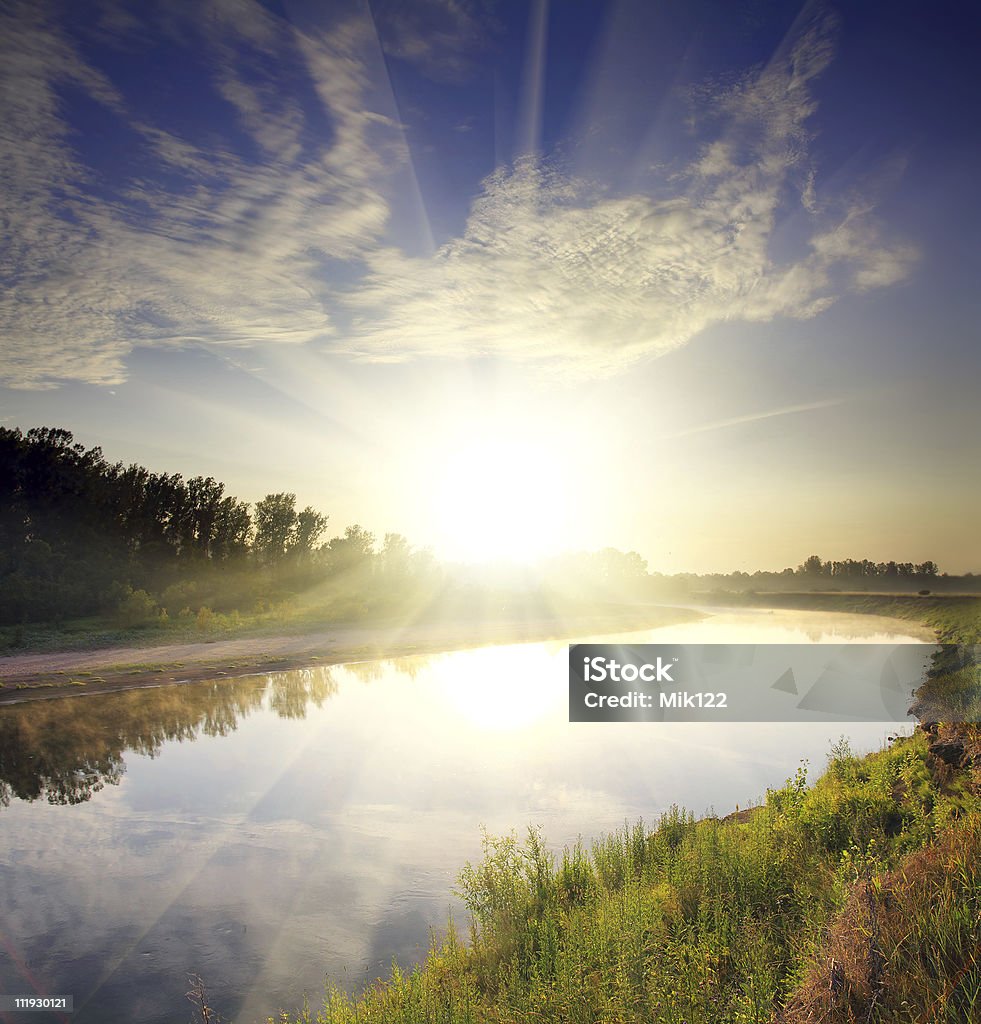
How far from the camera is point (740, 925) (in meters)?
8.73

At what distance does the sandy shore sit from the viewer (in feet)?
97.0

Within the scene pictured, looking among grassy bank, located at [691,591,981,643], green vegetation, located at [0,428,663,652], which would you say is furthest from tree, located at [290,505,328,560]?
grassy bank, located at [691,591,981,643]

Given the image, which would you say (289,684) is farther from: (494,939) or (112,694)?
(494,939)

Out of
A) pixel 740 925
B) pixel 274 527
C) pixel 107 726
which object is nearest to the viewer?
pixel 740 925

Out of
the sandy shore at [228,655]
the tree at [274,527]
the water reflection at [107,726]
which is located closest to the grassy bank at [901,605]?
the sandy shore at [228,655]

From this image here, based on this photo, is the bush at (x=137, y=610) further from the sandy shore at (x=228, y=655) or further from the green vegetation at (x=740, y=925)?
the green vegetation at (x=740, y=925)

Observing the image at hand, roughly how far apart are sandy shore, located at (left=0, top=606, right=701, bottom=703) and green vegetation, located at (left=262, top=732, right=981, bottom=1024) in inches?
958

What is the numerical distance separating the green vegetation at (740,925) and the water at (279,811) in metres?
1.42

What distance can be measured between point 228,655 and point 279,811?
26016mm

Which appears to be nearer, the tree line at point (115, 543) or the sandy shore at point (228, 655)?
the sandy shore at point (228, 655)

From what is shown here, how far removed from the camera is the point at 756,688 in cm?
3475

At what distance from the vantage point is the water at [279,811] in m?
9.27

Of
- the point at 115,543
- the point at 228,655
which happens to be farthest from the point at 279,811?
the point at 115,543

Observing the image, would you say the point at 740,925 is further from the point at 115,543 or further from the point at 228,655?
the point at 115,543
